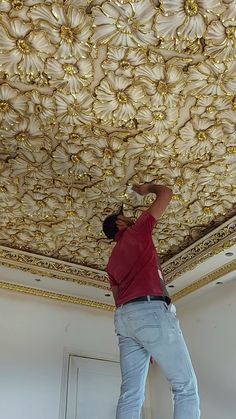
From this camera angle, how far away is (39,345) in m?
3.39

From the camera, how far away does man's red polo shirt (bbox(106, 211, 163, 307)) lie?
1744 mm

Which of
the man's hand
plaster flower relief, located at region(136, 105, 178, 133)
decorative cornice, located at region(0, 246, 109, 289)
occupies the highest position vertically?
plaster flower relief, located at region(136, 105, 178, 133)

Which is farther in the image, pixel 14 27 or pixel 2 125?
pixel 2 125

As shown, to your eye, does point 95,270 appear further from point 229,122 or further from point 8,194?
point 229,122

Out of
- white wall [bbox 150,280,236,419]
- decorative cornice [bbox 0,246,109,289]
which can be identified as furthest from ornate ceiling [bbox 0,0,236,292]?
white wall [bbox 150,280,236,419]

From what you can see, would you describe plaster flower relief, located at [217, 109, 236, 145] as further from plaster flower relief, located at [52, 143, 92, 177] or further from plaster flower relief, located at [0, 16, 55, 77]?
plaster flower relief, located at [0, 16, 55, 77]

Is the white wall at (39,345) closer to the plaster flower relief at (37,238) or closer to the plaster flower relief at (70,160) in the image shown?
the plaster flower relief at (37,238)

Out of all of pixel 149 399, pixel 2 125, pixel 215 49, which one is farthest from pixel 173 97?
pixel 149 399

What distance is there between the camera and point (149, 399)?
3.71 meters

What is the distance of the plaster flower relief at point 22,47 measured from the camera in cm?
156

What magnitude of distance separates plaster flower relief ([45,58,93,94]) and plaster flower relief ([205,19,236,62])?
0.55m

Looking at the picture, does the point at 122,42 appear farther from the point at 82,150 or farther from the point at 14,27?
the point at 82,150

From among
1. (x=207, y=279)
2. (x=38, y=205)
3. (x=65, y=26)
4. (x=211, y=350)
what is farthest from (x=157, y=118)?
(x=211, y=350)

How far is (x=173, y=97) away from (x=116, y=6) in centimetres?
55
